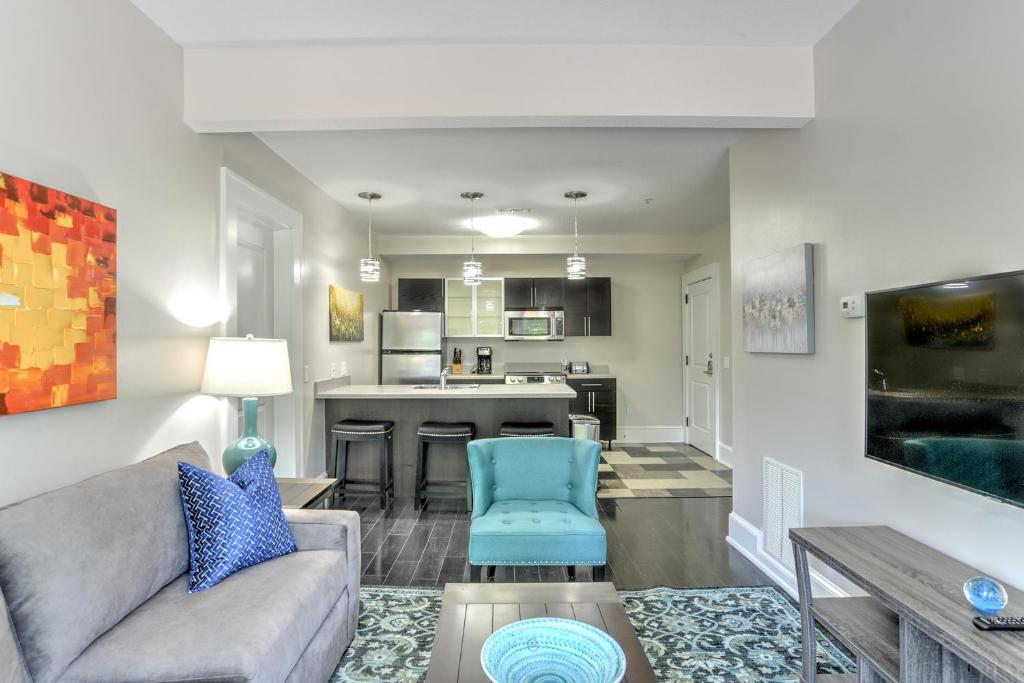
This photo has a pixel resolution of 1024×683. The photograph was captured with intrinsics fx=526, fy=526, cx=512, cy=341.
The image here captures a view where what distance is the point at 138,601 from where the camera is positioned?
5.47 ft

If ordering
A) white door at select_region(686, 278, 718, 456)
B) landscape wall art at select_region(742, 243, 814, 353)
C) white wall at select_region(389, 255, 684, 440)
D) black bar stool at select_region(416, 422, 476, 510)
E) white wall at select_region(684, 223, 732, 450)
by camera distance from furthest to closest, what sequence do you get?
white wall at select_region(389, 255, 684, 440) → white door at select_region(686, 278, 718, 456) → white wall at select_region(684, 223, 732, 450) → black bar stool at select_region(416, 422, 476, 510) → landscape wall art at select_region(742, 243, 814, 353)

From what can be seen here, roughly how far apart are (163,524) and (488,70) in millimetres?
2415

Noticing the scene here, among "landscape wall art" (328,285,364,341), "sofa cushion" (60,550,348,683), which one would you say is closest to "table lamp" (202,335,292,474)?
"sofa cushion" (60,550,348,683)

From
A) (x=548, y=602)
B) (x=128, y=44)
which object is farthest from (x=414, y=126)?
(x=548, y=602)

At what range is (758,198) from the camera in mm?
3170

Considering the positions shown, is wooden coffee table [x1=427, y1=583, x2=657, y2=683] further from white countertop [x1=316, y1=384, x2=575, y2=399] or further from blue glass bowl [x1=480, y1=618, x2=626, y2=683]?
white countertop [x1=316, y1=384, x2=575, y2=399]

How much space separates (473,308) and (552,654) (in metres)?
5.74

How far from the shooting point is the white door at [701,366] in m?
6.25

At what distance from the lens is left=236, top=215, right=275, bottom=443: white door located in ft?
12.3

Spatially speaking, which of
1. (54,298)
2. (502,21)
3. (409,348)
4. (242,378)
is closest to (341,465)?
(409,348)

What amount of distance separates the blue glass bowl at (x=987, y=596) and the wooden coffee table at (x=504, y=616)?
2.86ft

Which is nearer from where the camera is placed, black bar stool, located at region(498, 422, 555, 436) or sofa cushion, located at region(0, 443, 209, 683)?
sofa cushion, located at region(0, 443, 209, 683)

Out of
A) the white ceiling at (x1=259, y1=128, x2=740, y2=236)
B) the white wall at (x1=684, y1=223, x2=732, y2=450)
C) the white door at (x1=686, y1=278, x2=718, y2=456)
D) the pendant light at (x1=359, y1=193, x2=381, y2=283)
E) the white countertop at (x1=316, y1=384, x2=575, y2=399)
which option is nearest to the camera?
the white ceiling at (x1=259, y1=128, x2=740, y2=236)

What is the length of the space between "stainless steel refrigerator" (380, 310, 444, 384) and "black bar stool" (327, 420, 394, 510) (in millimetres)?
1711
